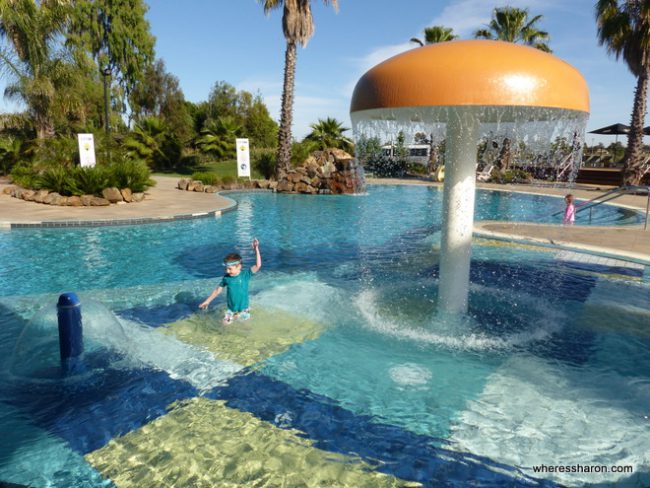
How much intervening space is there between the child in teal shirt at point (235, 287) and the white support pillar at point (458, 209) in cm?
235

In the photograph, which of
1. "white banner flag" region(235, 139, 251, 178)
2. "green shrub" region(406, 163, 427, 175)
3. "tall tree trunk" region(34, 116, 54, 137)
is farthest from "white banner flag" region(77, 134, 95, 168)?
"green shrub" region(406, 163, 427, 175)

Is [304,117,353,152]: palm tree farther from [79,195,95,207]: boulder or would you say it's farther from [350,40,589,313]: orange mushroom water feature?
[350,40,589,313]: orange mushroom water feature

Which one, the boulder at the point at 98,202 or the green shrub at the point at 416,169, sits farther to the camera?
the green shrub at the point at 416,169

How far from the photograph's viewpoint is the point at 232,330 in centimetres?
602

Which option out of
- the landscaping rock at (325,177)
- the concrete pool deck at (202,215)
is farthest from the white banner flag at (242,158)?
the concrete pool deck at (202,215)

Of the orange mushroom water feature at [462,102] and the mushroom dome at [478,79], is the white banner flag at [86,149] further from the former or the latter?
the mushroom dome at [478,79]

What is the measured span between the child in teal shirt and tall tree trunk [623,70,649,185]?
88.0ft

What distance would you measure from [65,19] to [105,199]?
14.6m

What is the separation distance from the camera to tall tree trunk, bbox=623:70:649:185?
993 inches

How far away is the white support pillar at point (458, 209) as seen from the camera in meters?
5.55

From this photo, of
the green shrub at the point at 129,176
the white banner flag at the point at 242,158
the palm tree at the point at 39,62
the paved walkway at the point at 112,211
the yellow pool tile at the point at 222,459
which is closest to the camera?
the yellow pool tile at the point at 222,459

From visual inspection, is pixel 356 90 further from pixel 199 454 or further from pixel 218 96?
pixel 218 96

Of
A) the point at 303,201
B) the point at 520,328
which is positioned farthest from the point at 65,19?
the point at 520,328

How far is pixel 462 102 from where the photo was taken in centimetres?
420
